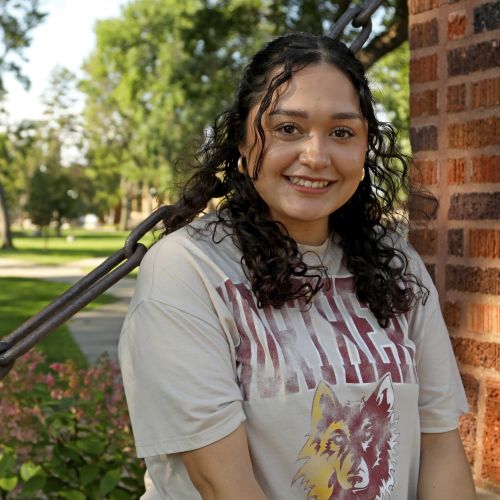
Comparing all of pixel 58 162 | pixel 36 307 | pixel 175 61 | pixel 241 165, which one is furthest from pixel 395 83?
pixel 58 162

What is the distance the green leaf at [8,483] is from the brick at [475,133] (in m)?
1.99

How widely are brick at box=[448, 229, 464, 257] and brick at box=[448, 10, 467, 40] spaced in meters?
0.55

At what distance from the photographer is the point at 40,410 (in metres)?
3.30

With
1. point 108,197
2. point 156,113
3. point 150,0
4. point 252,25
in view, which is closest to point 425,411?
point 252,25

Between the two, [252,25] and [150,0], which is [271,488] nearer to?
[252,25]

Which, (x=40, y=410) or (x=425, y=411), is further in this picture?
(x=40, y=410)

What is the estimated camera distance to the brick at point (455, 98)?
2312mm

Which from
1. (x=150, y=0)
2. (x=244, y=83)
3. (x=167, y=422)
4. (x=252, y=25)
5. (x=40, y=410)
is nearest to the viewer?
(x=167, y=422)

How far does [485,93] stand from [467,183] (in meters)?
0.25

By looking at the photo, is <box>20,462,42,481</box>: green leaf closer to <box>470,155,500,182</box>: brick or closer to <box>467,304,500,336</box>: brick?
<box>467,304,500,336</box>: brick

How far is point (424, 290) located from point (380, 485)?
1.68ft

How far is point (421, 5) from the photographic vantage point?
245 cm

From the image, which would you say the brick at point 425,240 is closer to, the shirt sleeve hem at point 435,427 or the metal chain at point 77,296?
the shirt sleeve hem at point 435,427

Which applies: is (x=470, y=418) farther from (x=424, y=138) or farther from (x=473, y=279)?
(x=424, y=138)
